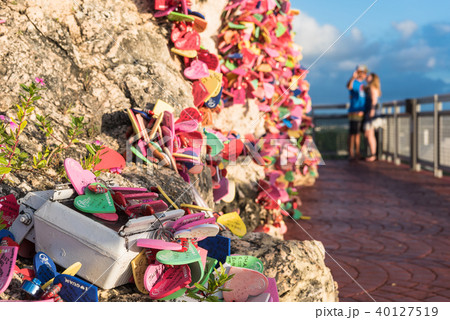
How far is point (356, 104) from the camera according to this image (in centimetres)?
1242

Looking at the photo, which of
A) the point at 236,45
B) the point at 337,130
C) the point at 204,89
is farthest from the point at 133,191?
the point at 337,130

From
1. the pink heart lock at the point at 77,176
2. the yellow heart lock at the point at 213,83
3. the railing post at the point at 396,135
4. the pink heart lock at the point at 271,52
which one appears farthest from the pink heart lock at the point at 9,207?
the railing post at the point at 396,135

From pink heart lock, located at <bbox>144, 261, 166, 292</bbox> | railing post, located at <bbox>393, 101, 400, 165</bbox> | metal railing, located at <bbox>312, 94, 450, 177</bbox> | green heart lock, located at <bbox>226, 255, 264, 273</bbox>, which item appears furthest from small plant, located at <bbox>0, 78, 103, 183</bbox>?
railing post, located at <bbox>393, 101, 400, 165</bbox>

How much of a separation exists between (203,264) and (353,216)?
4320 mm

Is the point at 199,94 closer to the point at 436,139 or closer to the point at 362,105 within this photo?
the point at 436,139

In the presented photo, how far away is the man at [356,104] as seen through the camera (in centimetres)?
1207

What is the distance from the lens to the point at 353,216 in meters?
5.97

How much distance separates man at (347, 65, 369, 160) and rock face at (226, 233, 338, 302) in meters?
10.2

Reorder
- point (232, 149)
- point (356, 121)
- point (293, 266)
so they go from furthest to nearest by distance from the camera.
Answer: point (356, 121)
point (232, 149)
point (293, 266)

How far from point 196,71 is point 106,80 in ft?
2.42

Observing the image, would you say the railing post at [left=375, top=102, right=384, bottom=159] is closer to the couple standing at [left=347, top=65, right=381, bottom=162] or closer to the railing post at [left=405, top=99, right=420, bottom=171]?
the couple standing at [left=347, top=65, right=381, bottom=162]

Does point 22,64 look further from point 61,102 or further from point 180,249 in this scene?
point 180,249

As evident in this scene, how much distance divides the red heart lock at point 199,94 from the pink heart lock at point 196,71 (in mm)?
68
